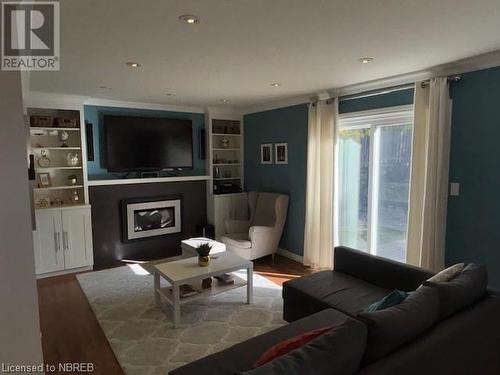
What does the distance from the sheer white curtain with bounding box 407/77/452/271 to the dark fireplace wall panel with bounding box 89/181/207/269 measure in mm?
3535

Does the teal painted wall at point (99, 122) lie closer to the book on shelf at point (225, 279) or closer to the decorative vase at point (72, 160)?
the decorative vase at point (72, 160)

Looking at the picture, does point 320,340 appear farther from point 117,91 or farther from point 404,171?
point 117,91

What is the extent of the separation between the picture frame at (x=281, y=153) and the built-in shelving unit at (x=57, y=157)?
9.41ft

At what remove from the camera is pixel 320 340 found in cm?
136

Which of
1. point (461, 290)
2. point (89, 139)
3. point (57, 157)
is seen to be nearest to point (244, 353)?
point (461, 290)

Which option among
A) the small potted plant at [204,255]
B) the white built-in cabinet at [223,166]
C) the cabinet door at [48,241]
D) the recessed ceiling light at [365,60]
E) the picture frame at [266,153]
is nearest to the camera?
the recessed ceiling light at [365,60]

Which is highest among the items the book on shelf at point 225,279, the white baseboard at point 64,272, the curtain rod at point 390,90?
the curtain rod at point 390,90

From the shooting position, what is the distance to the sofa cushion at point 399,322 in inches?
56.7

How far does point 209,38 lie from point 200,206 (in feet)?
12.4

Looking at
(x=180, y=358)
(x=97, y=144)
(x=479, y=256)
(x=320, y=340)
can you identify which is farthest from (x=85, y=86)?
(x=479, y=256)

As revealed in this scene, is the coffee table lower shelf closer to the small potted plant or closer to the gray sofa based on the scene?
the small potted plant

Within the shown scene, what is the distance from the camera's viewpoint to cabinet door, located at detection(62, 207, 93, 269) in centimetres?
437

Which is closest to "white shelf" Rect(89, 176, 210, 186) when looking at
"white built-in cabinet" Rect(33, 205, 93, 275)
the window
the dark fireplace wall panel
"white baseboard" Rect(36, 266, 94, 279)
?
the dark fireplace wall panel

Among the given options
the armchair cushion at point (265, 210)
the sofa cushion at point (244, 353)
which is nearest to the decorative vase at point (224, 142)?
the armchair cushion at point (265, 210)
